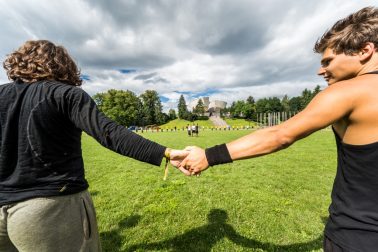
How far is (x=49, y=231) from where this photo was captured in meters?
2.09

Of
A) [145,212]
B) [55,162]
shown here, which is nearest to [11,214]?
[55,162]

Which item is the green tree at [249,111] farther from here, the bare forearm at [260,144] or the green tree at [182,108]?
the bare forearm at [260,144]

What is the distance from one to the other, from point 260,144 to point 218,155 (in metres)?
0.42

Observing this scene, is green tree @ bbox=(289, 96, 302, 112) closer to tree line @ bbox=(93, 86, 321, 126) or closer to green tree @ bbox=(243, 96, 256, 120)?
tree line @ bbox=(93, 86, 321, 126)

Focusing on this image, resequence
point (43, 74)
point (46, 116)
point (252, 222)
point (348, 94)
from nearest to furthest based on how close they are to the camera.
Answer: point (348, 94), point (46, 116), point (43, 74), point (252, 222)

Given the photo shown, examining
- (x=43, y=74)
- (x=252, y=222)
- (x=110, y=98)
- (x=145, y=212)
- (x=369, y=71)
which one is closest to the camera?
(x=369, y=71)

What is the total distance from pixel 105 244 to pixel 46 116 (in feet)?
11.7

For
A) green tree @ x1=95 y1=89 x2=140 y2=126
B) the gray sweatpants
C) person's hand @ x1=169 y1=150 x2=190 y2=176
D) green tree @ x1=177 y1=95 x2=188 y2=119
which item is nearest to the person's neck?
person's hand @ x1=169 y1=150 x2=190 y2=176

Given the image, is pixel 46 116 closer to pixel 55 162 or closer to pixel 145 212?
pixel 55 162

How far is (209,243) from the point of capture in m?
4.68

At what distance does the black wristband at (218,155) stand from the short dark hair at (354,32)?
1.29 meters

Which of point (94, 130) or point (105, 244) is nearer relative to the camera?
point (94, 130)

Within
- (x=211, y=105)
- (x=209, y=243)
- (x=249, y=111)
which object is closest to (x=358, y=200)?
(x=209, y=243)

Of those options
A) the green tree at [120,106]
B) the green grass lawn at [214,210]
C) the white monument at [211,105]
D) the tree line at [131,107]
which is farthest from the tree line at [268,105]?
the green grass lawn at [214,210]
